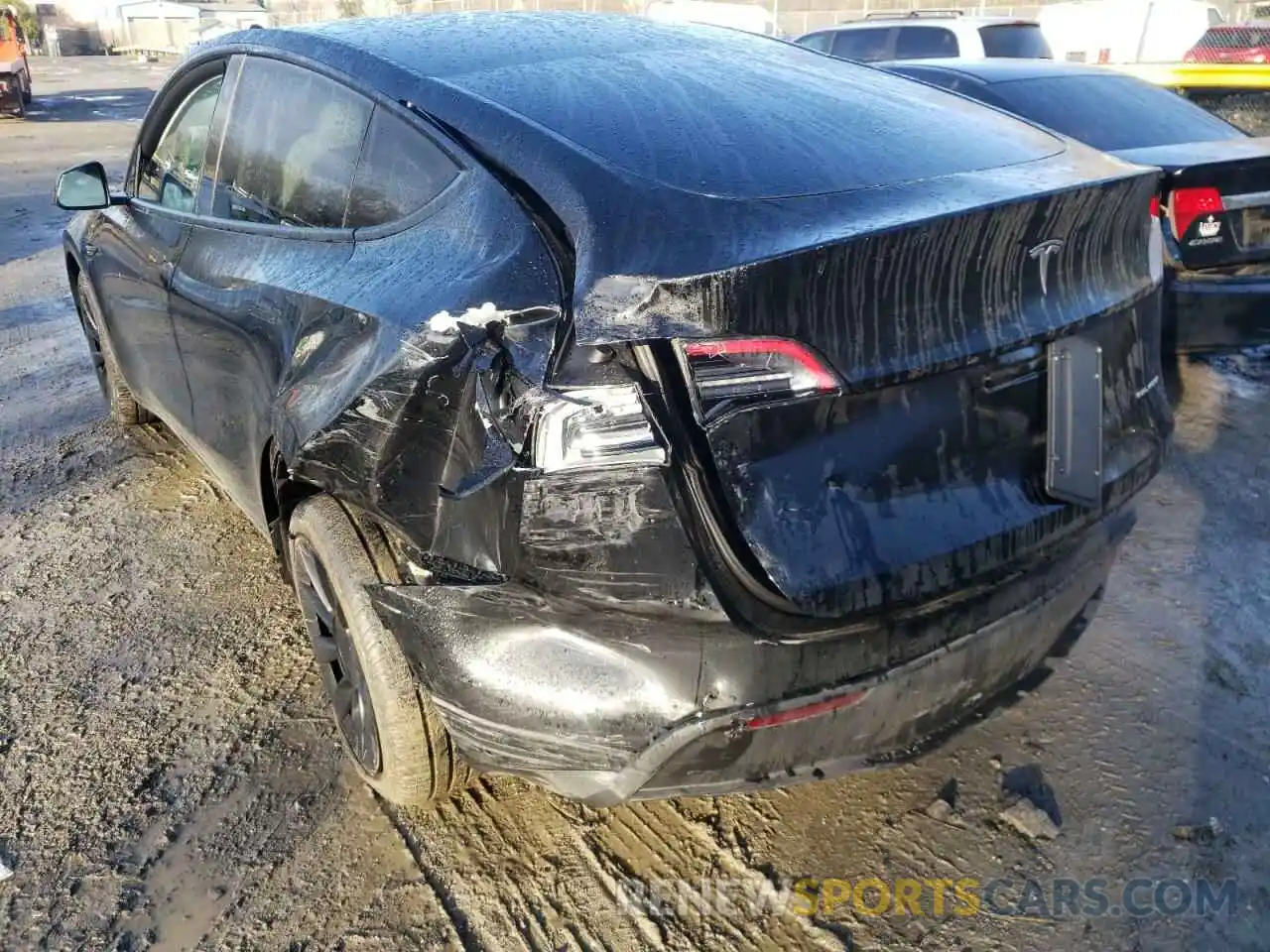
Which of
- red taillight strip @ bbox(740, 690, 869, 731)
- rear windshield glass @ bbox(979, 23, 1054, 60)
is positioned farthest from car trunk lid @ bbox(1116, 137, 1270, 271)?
rear windshield glass @ bbox(979, 23, 1054, 60)

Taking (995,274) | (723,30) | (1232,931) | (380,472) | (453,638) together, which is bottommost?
(1232,931)

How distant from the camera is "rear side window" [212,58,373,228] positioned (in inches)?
101

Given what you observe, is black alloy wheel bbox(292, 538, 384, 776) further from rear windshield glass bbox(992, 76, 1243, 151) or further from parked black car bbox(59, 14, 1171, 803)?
rear windshield glass bbox(992, 76, 1243, 151)

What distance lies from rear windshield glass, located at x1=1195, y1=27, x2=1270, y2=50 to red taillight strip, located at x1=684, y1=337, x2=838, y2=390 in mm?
8129

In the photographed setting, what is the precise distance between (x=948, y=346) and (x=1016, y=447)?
29 centimetres

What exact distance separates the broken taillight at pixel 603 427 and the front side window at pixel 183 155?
2142 millimetres

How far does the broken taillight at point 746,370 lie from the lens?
69.3 inches

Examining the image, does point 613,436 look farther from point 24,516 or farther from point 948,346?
point 24,516

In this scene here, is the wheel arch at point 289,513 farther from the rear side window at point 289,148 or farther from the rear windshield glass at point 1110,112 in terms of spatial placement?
the rear windshield glass at point 1110,112

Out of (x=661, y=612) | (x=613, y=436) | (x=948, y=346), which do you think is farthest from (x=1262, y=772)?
(x=613, y=436)

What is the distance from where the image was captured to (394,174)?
2.39 metres

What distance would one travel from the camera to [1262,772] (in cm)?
258

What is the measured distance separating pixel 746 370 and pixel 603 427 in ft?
0.85

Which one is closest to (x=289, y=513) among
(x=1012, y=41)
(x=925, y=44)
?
(x=925, y=44)
